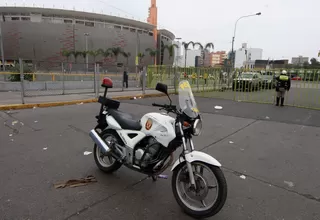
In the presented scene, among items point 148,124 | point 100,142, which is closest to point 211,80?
point 100,142

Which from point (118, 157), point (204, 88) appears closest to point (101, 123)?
point (118, 157)

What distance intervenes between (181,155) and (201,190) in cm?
47

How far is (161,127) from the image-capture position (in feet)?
8.84

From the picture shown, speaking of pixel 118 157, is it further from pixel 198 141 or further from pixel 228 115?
pixel 228 115

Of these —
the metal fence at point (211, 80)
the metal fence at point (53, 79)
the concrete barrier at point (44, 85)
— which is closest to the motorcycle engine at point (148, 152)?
the metal fence at point (53, 79)

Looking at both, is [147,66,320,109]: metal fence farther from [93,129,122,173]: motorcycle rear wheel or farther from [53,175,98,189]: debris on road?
[53,175,98,189]: debris on road

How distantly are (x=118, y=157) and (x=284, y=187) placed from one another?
2.43 metres

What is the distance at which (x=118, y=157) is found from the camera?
3.25m

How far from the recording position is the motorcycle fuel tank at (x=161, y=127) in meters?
2.62

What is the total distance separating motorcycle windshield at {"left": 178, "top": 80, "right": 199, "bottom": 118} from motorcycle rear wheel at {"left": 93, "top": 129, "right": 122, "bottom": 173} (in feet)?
4.06

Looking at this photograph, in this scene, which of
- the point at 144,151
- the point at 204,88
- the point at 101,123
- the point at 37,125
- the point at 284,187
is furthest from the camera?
the point at 204,88

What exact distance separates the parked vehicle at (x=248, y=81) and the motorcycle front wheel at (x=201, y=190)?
44.5 ft

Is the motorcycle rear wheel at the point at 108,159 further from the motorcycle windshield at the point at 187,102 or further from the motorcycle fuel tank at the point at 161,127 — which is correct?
the motorcycle windshield at the point at 187,102

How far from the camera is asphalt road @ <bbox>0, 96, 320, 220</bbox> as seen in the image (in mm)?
2629
